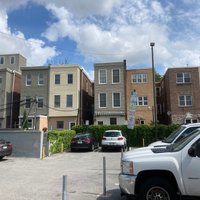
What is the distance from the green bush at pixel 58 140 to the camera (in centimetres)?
2038

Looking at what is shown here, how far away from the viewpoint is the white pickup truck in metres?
5.69

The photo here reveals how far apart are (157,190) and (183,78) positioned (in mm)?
32365

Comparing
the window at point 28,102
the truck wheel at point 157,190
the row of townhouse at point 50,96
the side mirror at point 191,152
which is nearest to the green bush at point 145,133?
the row of townhouse at point 50,96

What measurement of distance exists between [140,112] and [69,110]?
31.5 ft

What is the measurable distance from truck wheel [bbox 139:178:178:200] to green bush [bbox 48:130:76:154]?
14.7 metres

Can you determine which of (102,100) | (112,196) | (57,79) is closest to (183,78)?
(102,100)

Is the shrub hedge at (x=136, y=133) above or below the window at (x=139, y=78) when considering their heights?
below

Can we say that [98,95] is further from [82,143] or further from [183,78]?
[82,143]

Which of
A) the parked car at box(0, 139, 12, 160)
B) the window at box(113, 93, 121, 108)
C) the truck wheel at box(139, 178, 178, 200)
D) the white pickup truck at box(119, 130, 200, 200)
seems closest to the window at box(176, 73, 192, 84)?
the window at box(113, 93, 121, 108)

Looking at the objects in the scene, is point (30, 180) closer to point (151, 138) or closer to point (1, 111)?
point (151, 138)

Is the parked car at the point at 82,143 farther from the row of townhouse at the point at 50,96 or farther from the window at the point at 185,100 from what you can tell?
the window at the point at 185,100

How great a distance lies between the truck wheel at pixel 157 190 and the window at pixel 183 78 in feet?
105

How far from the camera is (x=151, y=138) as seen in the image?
27.8 metres

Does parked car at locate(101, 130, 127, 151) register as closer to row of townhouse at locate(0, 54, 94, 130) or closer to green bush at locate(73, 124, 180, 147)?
green bush at locate(73, 124, 180, 147)
